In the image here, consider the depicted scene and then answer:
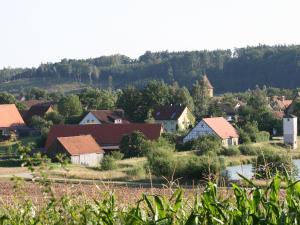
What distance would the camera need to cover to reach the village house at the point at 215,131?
57213mm

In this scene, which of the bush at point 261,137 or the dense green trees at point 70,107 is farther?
the dense green trees at point 70,107

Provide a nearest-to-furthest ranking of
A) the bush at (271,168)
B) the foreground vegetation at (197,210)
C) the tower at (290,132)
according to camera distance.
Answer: the foreground vegetation at (197,210)
the bush at (271,168)
the tower at (290,132)

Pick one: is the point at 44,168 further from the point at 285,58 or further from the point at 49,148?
the point at 285,58

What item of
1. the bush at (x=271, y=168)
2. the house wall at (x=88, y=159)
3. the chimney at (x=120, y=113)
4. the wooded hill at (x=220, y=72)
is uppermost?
the wooded hill at (x=220, y=72)

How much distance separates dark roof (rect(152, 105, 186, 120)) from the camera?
70.7m

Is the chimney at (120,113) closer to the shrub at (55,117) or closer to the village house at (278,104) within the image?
the shrub at (55,117)

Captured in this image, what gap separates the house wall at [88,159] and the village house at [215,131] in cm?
920

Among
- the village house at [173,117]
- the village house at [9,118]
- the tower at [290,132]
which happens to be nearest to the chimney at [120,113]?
the village house at [173,117]

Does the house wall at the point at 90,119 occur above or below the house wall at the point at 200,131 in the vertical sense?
above

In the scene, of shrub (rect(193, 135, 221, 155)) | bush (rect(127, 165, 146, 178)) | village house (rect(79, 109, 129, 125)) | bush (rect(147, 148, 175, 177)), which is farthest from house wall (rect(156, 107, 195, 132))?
bush (rect(127, 165, 146, 178))

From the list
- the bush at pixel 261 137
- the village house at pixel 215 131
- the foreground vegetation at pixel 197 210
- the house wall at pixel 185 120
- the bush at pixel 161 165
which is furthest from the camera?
the house wall at pixel 185 120

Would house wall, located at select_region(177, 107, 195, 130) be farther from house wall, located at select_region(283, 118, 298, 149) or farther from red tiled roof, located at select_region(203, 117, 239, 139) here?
house wall, located at select_region(283, 118, 298, 149)

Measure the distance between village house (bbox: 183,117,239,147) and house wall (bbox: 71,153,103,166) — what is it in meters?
9.20

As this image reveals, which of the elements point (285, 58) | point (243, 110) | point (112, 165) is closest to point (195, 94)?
point (243, 110)
